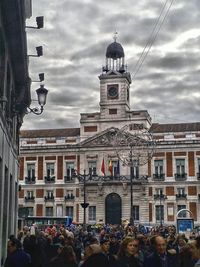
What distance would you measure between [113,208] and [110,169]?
500cm

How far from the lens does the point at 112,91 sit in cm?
6184

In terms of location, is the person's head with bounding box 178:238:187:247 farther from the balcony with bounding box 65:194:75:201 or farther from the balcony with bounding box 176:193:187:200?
the balcony with bounding box 65:194:75:201

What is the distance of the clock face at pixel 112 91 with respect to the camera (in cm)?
6162

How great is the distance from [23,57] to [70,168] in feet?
153

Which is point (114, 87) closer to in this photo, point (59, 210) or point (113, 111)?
point (113, 111)

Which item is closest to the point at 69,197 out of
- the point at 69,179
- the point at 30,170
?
the point at 69,179

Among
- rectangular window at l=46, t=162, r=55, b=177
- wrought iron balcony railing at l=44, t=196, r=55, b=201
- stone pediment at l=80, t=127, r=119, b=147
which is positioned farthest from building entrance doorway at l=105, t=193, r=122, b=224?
rectangular window at l=46, t=162, r=55, b=177

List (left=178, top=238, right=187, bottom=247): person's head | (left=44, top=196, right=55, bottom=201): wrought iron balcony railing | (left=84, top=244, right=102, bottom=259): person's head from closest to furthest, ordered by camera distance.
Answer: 1. (left=84, top=244, right=102, bottom=259): person's head
2. (left=178, top=238, right=187, bottom=247): person's head
3. (left=44, top=196, right=55, bottom=201): wrought iron balcony railing

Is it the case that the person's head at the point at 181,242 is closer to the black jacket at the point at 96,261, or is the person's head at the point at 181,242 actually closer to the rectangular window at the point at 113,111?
the black jacket at the point at 96,261

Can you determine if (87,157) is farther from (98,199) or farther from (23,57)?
(23,57)

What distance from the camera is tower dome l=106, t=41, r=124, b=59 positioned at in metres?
63.3

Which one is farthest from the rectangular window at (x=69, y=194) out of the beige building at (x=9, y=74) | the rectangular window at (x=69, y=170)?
the beige building at (x=9, y=74)

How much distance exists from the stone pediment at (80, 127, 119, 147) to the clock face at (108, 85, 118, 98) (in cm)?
442

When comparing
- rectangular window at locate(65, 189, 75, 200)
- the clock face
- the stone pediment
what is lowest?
rectangular window at locate(65, 189, 75, 200)
